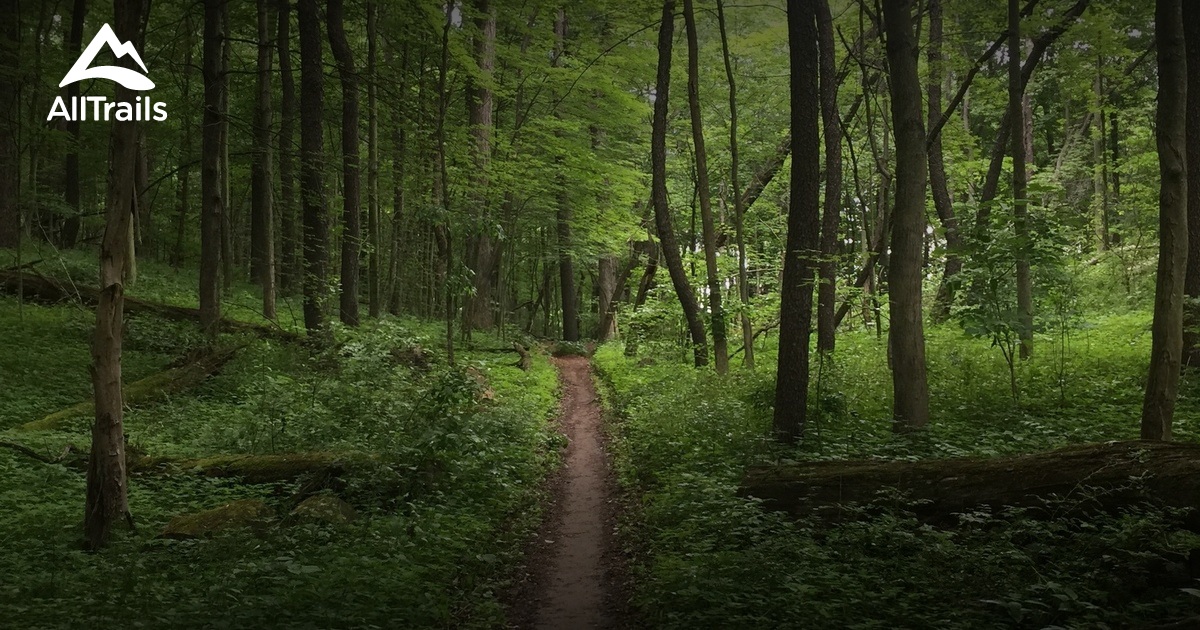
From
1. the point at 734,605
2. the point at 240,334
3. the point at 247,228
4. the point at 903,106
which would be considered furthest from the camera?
the point at 247,228

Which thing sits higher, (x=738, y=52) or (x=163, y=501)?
(x=738, y=52)

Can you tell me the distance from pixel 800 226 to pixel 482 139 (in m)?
13.2

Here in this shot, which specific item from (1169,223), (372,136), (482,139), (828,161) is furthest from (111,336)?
(482,139)

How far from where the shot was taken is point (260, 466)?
29.1 ft

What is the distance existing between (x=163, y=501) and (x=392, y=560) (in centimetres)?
323

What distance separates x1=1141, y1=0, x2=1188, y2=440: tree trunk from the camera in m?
7.57

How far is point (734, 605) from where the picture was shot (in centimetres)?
538

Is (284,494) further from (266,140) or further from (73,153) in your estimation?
(73,153)

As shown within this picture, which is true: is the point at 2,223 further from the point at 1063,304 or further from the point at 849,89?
the point at 1063,304

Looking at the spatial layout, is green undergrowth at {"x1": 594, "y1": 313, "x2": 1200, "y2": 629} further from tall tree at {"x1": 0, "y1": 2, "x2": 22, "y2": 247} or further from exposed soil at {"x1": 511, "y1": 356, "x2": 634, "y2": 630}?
tall tree at {"x1": 0, "y1": 2, "x2": 22, "y2": 247}

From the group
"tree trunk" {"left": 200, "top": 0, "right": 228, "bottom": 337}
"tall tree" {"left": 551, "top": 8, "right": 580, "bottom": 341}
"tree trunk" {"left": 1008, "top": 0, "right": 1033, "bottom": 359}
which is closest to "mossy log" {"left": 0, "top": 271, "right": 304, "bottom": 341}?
"tree trunk" {"left": 200, "top": 0, "right": 228, "bottom": 337}

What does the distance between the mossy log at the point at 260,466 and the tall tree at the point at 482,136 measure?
26.4ft

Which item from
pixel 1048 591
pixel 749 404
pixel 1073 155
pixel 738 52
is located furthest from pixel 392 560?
pixel 1073 155

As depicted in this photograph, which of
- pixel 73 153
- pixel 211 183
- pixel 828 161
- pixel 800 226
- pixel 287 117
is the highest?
pixel 287 117
